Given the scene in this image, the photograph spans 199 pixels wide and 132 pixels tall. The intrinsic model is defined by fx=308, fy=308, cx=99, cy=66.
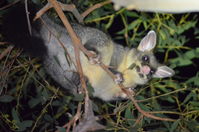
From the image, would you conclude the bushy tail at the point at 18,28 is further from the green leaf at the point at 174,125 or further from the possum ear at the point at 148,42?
the green leaf at the point at 174,125

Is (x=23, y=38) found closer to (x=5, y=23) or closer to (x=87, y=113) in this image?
(x=5, y=23)

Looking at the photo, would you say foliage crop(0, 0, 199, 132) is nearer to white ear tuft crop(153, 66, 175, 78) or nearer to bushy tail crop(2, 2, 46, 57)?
white ear tuft crop(153, 66, 175, 78)

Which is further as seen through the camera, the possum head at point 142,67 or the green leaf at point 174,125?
the possum head at point 142,67

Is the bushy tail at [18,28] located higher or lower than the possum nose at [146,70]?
higher

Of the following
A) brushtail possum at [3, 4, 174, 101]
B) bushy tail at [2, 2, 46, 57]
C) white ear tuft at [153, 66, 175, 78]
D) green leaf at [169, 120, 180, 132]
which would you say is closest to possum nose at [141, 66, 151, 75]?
brushtail possum at [3, 4, 174, 101]

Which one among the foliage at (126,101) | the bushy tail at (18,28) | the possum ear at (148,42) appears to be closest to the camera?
the bushy tail at (18,28)

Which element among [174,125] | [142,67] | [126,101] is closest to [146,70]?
[142,67]

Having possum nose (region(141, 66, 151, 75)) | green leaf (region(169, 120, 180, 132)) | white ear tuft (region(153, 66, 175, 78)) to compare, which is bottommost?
green leaf (region(169, 120, 180, 132))

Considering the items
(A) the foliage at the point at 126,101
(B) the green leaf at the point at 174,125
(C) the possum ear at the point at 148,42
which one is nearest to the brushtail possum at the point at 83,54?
(C) the possum ear at the point at 148,42
